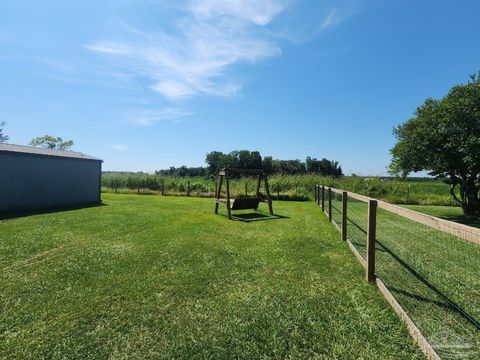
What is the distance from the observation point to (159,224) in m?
8.20

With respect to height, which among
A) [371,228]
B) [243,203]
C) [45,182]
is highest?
[45,182]

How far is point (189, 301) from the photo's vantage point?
3340mm

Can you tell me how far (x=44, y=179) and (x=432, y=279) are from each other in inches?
546

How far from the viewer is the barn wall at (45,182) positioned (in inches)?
437

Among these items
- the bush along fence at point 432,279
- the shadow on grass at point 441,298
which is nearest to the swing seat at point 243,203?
the bush along fence at point 432,279

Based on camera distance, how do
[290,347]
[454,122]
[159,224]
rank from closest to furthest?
[290,347] → [159,224] → [454,122]

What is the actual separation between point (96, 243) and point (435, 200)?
60.9 feet

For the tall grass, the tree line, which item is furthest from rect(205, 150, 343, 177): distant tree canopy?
the tall grass

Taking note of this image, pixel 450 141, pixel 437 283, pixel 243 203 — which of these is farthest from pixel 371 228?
pixel 450 141

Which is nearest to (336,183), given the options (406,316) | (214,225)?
(214,225)

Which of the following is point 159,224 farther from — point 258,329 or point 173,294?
point 258,329

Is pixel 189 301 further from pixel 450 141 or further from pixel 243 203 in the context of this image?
pixel 450 141

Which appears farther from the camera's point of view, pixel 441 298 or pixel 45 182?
pixel 45 182

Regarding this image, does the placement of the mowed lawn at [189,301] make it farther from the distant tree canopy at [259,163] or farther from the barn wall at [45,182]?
the distant tree canopy at [259,163]
